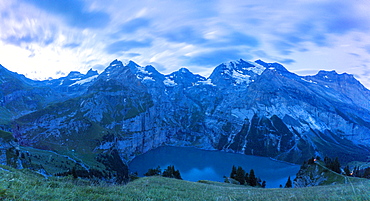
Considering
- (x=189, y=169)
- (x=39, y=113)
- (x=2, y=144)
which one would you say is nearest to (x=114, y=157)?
(x=189, y=169)

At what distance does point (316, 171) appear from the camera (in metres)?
69.2

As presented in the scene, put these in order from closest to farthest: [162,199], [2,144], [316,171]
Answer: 1. [162,199]
2. [316,171]
3. [2,144]

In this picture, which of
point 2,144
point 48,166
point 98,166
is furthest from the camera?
point 98,166

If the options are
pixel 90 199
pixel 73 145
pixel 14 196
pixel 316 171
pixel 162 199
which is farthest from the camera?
pixel 73 145

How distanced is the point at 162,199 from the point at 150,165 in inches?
7679

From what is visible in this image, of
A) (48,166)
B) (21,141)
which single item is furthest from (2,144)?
(21,141)

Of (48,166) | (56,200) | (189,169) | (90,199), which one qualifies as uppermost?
(56,200)

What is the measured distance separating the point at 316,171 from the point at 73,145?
17635 centimetres

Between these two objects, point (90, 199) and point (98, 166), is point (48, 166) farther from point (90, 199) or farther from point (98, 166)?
point (90, 199)

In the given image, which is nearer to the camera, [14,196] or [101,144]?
[14,196]

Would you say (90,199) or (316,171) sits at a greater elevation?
(90,199)

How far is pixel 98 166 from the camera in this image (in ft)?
495

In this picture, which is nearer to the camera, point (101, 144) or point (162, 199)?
point (162, 199)

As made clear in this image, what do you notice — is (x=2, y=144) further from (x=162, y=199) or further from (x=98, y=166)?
(x=162, y=199)
